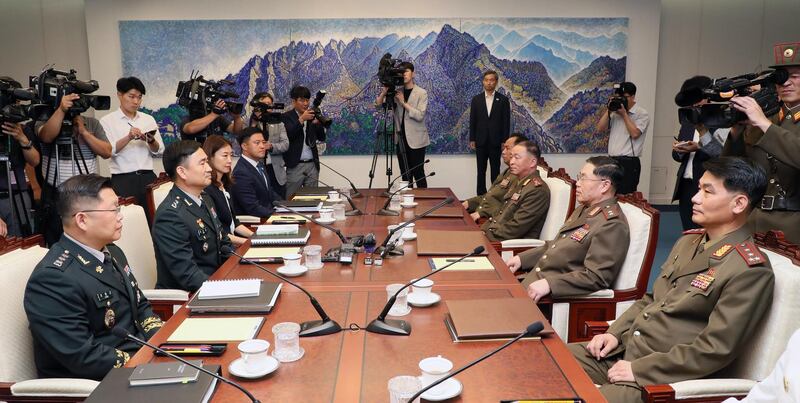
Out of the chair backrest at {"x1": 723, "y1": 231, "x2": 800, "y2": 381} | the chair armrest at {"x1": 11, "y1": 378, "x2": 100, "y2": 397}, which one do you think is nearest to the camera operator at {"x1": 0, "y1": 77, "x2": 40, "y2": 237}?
the chair armrest at {"x1": 11, "y1": 378, "x2": 100, "y2": 397}

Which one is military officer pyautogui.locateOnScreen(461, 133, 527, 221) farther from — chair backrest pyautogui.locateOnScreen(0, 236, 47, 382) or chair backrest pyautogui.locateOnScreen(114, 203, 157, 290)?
chair backrest pyautogui.locateOnScreen(0, 236, 47, 382)

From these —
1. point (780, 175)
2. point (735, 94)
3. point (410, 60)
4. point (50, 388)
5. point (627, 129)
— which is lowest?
point (50, 388)

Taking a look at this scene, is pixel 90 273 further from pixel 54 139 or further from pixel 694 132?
pixel 694 132

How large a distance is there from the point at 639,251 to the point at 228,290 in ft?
5.54

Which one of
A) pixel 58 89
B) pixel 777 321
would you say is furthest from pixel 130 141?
pixel 777 321

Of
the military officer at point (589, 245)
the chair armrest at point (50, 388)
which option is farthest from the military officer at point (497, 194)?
the chair armrest at point (50, 388)

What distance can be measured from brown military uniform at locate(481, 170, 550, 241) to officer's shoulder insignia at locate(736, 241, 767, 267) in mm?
1773

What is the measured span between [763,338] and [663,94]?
221 inches

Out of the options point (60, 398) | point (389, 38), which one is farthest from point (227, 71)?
point (60, 398)

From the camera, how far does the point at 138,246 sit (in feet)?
9.30

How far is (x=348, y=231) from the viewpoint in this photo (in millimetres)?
3117

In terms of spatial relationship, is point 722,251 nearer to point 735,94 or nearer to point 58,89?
point 735,94

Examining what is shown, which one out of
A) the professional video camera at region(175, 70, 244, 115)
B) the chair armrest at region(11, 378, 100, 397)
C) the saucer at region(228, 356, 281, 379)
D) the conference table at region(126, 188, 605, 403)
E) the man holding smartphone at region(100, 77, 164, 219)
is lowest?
the chair armrest at region(11, 378, 100, 397)

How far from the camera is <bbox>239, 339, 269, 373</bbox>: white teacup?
4.79 feet
